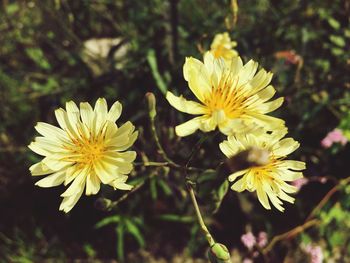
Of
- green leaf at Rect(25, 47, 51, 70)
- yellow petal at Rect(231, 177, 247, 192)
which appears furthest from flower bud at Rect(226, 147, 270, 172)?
green leaf at Rect(25, 47, 51, 70)

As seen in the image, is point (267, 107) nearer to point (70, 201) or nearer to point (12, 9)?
point (70, 201)

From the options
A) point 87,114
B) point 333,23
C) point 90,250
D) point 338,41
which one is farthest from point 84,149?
point 333,23

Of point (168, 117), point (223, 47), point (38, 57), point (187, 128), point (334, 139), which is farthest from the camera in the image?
point (38, 57)

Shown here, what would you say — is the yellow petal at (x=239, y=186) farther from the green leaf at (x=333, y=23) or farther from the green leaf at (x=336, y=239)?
the green leaf at (x=333, y=23)

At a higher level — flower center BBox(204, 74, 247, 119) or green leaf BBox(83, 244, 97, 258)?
flower center BBox(204, 74, 247, 119)

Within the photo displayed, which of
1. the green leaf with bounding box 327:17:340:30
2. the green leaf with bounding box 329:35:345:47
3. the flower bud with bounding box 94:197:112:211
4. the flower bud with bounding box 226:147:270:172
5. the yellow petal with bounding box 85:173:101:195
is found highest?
the flower bud with bounding box 226:147:270:172

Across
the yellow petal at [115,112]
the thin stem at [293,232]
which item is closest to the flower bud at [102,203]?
the yellow petal at [115,112]

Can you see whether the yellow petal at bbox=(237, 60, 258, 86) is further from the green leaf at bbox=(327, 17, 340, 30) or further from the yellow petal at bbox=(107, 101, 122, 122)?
the green leaf at bbox=(327, 17, 340, 30)
